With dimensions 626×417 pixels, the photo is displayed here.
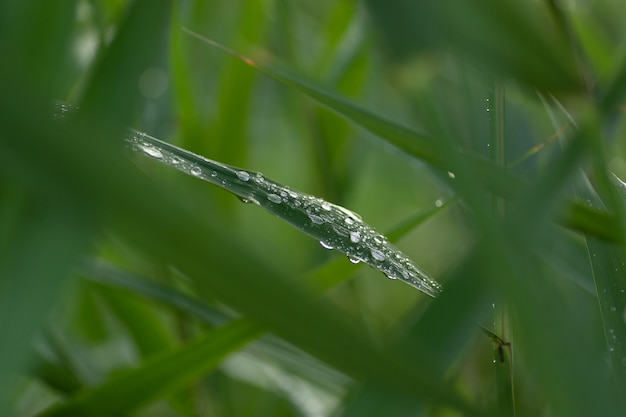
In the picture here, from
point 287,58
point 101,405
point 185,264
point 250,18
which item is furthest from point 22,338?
point 287,58

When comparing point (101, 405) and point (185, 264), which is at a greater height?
point (185, 264)

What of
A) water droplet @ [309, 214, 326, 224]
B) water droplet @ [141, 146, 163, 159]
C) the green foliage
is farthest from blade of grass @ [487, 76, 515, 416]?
water droplet @ [141, 146, 163, 159]

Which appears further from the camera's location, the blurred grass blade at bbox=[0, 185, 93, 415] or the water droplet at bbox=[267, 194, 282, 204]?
the water droplet at bbox=[267, 194, 282, 204]

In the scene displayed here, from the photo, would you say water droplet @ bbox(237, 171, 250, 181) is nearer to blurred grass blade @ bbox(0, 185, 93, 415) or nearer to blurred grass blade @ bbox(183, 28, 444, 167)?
blurred grass blade @ bbox(183, 28, 444, 167)

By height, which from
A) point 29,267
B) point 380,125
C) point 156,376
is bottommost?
point 156,376

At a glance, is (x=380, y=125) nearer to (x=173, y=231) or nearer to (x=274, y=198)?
(x=274, y=198)

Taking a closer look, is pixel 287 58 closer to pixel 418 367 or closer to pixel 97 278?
pixel 97 278

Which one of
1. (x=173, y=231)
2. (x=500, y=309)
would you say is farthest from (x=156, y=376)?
(x=173, y=231)
